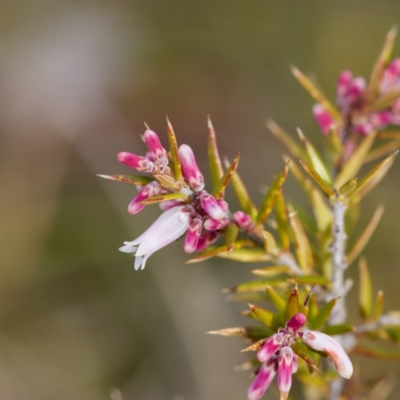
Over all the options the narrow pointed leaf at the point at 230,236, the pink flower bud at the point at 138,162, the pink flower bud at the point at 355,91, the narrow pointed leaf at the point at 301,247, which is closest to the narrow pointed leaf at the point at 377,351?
the narrow pointed leaf at the point at 301,247

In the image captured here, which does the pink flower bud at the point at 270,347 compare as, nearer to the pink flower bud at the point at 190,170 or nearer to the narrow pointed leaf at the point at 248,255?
the narrow pointed leaf at the point at 248,255

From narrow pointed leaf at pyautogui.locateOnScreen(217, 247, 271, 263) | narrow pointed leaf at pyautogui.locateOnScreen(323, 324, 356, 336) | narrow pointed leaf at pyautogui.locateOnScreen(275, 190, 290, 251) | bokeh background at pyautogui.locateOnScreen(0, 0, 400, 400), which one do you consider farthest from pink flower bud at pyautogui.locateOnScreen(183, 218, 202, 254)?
bokeh background at pyautogui.locateOnScreen(0, 0, 400, 400)

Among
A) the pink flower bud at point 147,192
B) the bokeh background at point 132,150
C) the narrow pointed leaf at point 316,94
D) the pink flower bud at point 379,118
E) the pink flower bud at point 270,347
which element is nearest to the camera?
the pink flower bud at point 270,347

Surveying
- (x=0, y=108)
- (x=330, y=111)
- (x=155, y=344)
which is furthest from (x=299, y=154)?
(x=0, y=108)

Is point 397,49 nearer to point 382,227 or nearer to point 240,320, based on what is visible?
point 382,227

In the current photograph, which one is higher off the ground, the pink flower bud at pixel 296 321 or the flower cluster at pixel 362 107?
the flower cluster at pixel 362 107

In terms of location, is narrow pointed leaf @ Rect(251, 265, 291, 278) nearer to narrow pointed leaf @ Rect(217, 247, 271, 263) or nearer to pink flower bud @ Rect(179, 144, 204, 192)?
narrow pointed leaf @ Rect(217, 247, 271, 263)
